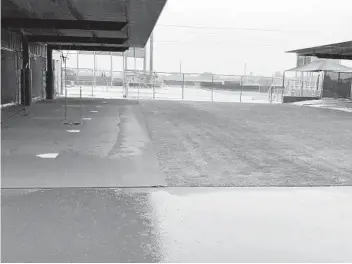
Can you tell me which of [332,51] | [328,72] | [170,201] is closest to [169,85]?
[328,72]

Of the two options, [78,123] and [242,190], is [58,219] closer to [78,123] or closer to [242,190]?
[242,190]

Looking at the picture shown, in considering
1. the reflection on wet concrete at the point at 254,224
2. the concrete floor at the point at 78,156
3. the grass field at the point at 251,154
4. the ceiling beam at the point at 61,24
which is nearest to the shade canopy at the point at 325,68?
the grass field at the point at 251,154

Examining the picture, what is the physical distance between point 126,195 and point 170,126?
8182 mm

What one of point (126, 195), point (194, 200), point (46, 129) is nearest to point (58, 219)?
point (126, 195)

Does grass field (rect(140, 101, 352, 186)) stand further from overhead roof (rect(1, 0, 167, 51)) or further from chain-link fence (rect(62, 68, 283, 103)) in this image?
chain-link fence (rect(62, 68, 283, 103))

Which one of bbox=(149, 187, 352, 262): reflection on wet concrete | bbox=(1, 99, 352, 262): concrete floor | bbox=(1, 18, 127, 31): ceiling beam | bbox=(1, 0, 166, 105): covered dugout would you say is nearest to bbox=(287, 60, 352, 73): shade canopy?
bbox=(1, 0, 166, 105): covered dugout

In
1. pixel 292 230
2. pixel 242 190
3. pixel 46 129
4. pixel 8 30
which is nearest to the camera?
pixel 292 230

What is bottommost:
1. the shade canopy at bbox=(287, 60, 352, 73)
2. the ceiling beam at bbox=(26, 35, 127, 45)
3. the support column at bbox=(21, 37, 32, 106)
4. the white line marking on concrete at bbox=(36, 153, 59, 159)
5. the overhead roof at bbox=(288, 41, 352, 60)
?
the white line marking on concrete at bbox=(36, 153, 59, 159)

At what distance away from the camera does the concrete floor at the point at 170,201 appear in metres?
3.92

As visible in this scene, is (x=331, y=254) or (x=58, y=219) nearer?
(x=331, y=254)

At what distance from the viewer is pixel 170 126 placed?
44.9ft

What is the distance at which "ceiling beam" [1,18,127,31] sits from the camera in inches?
648

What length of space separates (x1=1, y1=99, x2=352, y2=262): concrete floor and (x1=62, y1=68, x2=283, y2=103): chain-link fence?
→ 73.2 ft

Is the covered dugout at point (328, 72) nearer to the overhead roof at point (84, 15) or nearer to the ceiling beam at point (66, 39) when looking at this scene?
the ceiling beam at point (66, 39)
